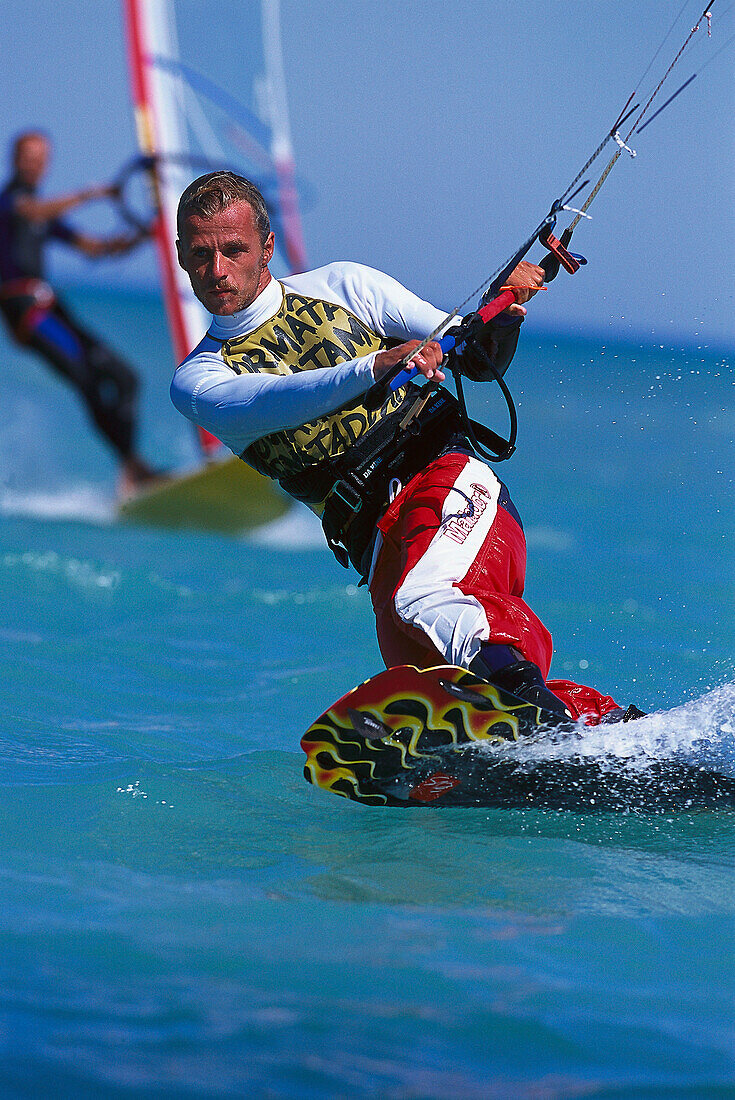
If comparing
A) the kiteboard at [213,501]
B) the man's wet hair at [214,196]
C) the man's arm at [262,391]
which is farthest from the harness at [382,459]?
the kiteboard at [213,501]

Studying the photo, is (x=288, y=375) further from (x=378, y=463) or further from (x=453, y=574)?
(x=453, y=574)

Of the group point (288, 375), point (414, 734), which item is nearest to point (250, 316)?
point (288, 375)

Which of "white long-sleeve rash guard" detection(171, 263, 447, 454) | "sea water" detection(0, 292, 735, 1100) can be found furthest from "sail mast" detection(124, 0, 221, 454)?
"white long-sleeve rash guard" detection(171, 263, 447, 454)

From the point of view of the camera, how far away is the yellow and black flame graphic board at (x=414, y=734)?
282 cm

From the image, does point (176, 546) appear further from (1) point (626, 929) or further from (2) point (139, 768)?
(1) point (626, 929)

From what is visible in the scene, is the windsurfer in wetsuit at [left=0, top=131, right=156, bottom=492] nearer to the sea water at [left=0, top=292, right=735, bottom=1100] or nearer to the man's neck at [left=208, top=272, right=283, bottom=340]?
the sea water at [left=0, top=292, right=735, bottom=1100]

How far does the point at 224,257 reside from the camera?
10.0ft

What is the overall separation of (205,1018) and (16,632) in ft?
13.2

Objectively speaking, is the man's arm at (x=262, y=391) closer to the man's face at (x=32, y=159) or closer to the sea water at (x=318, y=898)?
the sea water at (x=318, y=898)

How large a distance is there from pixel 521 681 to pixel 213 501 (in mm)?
8152

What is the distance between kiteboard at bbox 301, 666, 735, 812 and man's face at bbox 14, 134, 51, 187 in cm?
1019

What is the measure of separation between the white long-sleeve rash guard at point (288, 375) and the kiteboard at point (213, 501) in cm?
724

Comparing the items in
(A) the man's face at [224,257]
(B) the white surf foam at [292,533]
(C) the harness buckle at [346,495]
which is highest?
(B) the white surf foam at [292,533]

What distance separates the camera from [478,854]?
2861mm
